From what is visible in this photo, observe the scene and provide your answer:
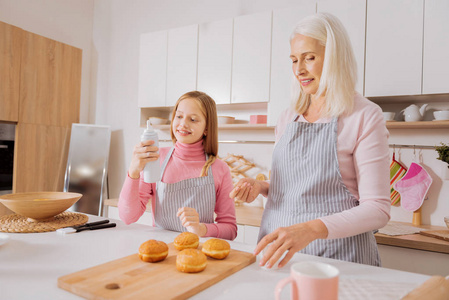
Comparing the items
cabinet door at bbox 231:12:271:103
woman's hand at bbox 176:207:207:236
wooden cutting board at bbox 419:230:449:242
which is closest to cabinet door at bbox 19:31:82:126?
cabinet door at bbox 231:12:271:103

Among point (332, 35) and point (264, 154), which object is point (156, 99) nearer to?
point (264, 154)

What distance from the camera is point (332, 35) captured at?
1.09 meters

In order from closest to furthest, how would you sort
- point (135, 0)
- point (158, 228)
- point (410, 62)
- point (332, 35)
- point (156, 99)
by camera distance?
point (332, 35) → point (158, 228) → point (410, 62) → point (156, 99) → point (135, 0)

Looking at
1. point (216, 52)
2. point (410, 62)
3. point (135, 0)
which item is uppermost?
point (135, 0)

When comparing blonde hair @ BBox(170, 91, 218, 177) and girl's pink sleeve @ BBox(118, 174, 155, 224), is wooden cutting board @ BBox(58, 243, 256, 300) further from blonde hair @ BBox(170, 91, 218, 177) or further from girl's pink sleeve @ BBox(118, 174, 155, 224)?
blonde hair @ BBox(170, 91, 218, 177)

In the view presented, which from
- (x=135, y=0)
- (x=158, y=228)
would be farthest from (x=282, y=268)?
(x=135, y=0)

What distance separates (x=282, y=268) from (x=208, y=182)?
0.63 metres

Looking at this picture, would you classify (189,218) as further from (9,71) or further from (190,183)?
(9,71)

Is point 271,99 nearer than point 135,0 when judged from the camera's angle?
Yes

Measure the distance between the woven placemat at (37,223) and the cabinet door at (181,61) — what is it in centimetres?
173

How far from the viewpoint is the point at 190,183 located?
4.59ft

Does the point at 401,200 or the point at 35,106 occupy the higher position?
the point at 35,106

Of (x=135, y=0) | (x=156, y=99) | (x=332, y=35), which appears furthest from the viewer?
(x=135, y=0)

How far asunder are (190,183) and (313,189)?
0.53 metres
